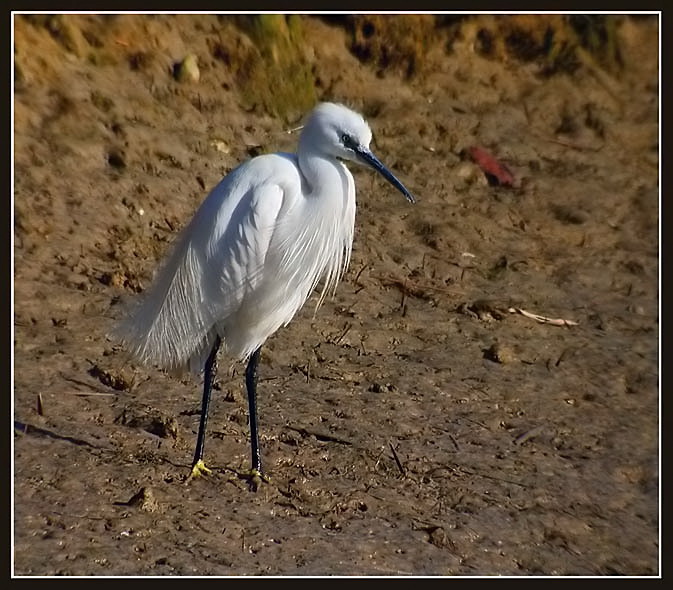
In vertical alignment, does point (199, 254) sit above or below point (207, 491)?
above

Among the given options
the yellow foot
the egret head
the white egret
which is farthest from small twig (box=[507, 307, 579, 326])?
the yellow foot

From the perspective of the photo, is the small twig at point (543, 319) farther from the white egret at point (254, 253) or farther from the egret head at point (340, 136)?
the egret head at point (340, 136)

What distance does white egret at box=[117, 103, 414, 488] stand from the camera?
3.55 meters

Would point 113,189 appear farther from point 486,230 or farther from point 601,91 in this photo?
point 601,91

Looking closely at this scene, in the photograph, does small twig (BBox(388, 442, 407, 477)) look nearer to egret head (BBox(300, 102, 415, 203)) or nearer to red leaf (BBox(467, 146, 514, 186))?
egret head (BBox(300, 102, 415, 203))

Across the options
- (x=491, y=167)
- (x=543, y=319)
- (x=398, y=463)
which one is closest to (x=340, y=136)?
(x=398, y=463)

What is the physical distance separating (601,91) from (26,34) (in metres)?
4.76

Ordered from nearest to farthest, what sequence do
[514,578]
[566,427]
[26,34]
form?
1. [514,578]
2. [566,427]
3. [26,34]

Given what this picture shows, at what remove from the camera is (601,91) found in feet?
27.6

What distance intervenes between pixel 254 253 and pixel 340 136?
1.72 feet

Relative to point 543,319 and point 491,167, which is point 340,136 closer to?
point 543,319

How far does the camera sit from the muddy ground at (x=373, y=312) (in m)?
3.49

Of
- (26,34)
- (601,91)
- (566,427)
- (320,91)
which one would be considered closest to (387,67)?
(320,91)

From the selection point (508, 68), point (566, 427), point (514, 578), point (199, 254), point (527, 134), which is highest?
point (508, 68)
